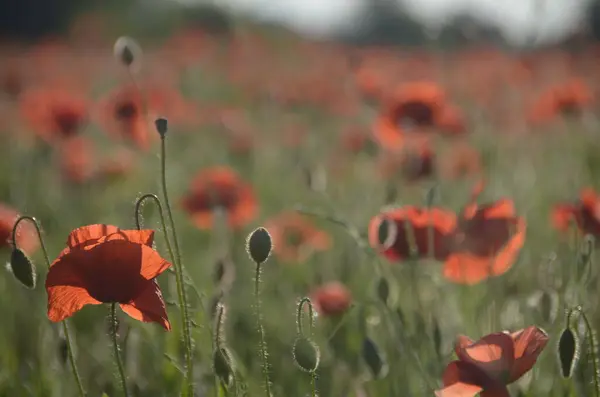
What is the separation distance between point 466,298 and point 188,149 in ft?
10.8

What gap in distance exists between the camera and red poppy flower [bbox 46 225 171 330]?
118 cm

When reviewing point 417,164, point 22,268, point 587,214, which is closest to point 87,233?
point 22,268

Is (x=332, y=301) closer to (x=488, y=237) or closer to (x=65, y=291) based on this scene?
(x=488, y=237)

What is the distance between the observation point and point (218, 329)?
119 centimetres

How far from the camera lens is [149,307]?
1.19 m

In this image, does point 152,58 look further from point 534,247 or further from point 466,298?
point 466,298

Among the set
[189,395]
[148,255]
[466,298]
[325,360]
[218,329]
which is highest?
[148,255]

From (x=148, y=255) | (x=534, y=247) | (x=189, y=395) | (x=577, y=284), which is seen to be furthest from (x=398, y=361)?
(x=534, y=247)

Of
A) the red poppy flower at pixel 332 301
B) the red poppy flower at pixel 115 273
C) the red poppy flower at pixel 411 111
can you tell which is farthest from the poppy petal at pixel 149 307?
the red poppy flower at pixel 411 111

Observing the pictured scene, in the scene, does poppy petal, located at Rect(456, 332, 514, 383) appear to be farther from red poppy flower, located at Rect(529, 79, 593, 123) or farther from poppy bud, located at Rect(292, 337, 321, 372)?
red poppy flower, located at Rect(529, 79, 593, 123)

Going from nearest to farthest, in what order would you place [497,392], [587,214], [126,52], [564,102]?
[497,392]
[587,214]
[126,52]
[564,102]

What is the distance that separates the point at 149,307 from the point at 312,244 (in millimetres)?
1562

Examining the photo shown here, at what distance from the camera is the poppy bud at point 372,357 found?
1.46 m

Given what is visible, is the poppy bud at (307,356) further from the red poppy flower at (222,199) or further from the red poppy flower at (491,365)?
the red poppy flower at (222,199)
